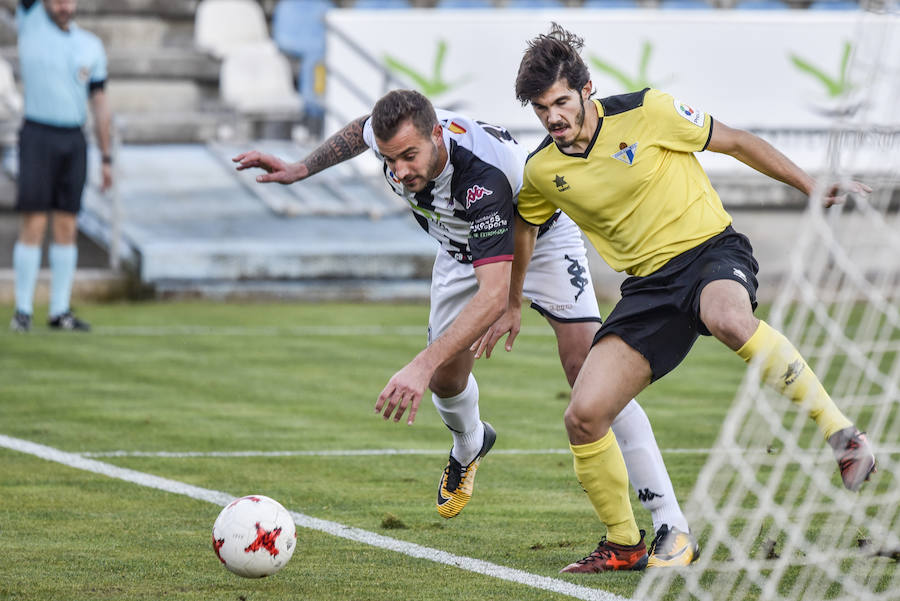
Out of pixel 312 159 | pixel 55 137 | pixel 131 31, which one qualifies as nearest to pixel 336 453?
pixel 312 159

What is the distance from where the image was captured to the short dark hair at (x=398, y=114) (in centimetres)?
438

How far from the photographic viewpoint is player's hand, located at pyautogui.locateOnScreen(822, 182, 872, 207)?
414 cm

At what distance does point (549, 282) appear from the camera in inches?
207

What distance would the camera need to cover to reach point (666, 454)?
6.50 metres

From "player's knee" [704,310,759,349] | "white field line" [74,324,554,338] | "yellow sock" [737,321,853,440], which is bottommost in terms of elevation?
"white field line" [74,324,554,338]

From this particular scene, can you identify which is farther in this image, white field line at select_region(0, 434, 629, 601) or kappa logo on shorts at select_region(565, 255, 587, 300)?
kappa logo on shorts at select_region(565, 255, 587, 300)

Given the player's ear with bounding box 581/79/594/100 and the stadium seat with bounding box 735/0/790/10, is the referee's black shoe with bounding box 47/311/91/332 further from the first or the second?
the stadium seat with bounding box 735/0/790/10

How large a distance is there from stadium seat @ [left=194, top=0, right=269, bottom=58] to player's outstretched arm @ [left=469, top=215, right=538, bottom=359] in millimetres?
17397

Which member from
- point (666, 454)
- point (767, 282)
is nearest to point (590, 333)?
point (666, 454)

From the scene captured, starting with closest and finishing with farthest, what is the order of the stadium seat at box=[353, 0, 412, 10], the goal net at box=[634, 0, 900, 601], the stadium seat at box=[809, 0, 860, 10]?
the goal net at box=[634, 0, 900, 601] < the stadium seat at box=[353, 0, 412, 10] < the stadium seat at box=[809, 0, 860, 10]

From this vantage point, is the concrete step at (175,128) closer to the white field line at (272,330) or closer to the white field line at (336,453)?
the white field line at (272,330)

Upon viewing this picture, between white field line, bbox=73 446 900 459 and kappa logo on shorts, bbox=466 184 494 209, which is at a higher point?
kappa logo on shorts, bbox=466 184 494 209

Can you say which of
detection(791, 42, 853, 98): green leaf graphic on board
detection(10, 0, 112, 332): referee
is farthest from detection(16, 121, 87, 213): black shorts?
detection(791, 42, 853, 98): green leaf graphic on board

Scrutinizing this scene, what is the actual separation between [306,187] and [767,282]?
5.40 meters
